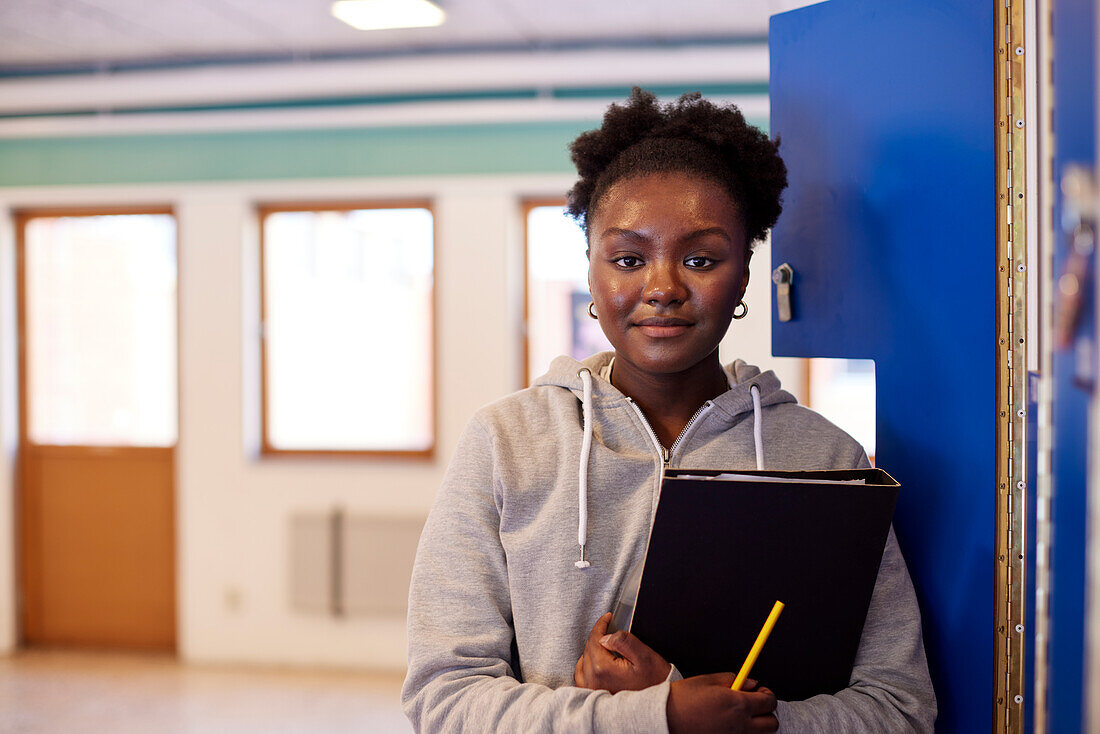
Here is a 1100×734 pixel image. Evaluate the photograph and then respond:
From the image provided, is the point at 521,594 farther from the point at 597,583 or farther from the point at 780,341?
the point at 780,341

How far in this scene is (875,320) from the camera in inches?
52.4

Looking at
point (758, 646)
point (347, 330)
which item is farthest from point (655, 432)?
point (347, 330)

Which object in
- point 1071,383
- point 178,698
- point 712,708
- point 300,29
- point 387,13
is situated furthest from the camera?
point 178,698

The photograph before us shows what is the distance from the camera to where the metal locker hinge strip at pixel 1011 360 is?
1.15 meters

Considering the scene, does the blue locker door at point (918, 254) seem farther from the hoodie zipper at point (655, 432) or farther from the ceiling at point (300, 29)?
the ceiling at point (300, 29)

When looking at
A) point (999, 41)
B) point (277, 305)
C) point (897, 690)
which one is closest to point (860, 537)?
point (897, 690)

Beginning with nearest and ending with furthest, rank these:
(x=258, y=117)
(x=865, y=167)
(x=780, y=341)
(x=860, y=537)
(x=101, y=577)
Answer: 1. (x=860, y=537)
2. (x=865, y=167)
3. (x=780, y=341)
4. (x=258, y=117)
5. (x=101, y=577)

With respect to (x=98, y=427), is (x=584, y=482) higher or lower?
higher

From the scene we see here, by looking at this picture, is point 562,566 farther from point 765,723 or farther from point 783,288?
point 783,288

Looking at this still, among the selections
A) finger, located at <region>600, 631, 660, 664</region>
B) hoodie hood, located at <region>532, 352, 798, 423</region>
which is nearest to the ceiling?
hoodie hood, located at <region>532, 352, 798, 423</region>

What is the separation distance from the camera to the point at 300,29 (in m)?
3.64

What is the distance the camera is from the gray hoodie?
1041 millimetres

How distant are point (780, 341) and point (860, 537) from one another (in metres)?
0.56

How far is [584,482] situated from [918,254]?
61 centimetres
